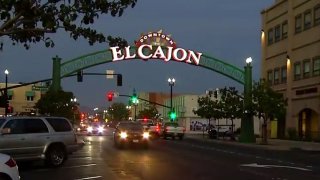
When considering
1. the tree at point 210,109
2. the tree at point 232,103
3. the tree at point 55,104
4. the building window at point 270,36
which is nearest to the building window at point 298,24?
the building window at point 270,36

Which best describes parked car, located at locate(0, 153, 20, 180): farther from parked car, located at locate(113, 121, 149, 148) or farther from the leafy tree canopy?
the leafy tree canopy

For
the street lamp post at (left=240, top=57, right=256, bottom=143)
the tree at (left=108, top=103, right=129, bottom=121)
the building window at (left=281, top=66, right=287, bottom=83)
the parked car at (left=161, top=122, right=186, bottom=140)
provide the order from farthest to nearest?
the tree at (left=108, top=103, right=129, bottom=121)
the parked car at (left=161, top=122, right=186, bottom=140)
the building window at (left=281, top=66, right=287, bottom=83)
the street lamp post at (left=240, top=57, right=256, bottom=143)

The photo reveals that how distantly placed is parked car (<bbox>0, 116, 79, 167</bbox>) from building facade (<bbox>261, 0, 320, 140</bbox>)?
108 feet

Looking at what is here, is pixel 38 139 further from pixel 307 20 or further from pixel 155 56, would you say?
pixel 307 20

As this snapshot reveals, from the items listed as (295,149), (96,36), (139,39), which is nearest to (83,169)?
(96,36)

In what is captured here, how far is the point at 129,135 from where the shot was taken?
1476 inches

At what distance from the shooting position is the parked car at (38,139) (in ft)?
66.6

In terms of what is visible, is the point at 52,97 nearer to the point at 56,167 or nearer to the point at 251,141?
the point at 251,141

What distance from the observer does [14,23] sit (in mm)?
11016

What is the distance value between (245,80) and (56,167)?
34648 millimetres

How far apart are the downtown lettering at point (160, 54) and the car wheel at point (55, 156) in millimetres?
29079

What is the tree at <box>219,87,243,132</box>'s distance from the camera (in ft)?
175

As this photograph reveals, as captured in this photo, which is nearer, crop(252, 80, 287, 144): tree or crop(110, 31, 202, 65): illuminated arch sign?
crop(252, 80, 287, 144): tree

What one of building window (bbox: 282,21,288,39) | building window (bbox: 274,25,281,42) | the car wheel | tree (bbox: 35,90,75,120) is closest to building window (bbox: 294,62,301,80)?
building window (bbox: 282,21,288,39)
